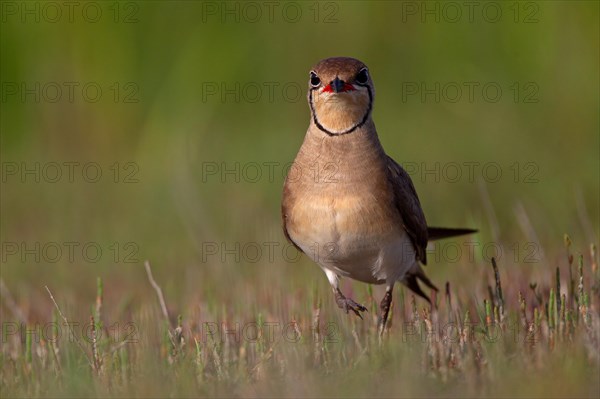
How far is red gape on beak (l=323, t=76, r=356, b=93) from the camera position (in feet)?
18.8

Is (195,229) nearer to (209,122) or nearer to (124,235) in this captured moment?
(124,235)

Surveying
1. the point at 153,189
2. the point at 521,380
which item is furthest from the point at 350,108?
the point at 153,189

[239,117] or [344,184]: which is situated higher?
[239,117]

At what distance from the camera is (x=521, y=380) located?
4098 mm

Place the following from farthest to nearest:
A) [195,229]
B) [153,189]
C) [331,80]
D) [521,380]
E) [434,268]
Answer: [153,189] < [195,229] < [434,268] < [331,80] < [521,380]

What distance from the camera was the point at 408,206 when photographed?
6.13 m

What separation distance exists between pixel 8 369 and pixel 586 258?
3846 millimetres

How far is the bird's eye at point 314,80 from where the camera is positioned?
19.2 feet

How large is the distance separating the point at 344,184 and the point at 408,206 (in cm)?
53
